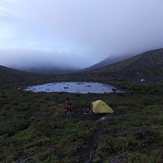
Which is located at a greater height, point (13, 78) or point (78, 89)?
point (13, 78)

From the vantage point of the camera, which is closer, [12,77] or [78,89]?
[78,89]

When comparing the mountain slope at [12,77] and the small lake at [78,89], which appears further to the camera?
the mountain slope at [12,77]

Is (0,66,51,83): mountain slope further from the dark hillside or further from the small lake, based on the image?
the small lake

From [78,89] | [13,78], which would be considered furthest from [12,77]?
[78,89]

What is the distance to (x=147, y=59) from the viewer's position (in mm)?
128375

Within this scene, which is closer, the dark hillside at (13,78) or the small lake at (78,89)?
the small lake at (78,89)

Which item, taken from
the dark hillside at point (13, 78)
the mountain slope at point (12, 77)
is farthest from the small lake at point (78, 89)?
the mountain slope at point (12, 77)

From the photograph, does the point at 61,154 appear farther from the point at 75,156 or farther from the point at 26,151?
the point at 26,151

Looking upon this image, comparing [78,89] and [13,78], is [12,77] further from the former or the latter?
[78,89]

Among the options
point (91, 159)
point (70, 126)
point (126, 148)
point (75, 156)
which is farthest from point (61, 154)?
point (70, 126)

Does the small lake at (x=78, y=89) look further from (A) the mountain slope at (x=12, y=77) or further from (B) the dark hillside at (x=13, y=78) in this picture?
(A) the mountain slope at (x=12, y=77)

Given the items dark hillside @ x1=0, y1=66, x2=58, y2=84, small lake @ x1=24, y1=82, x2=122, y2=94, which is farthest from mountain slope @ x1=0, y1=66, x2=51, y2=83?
small lake @ x1=24, y1=82, x2=122, y2=94

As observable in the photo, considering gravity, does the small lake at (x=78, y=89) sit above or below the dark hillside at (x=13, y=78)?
below

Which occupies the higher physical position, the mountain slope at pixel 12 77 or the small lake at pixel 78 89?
the mountain slope at pixel 12 77
